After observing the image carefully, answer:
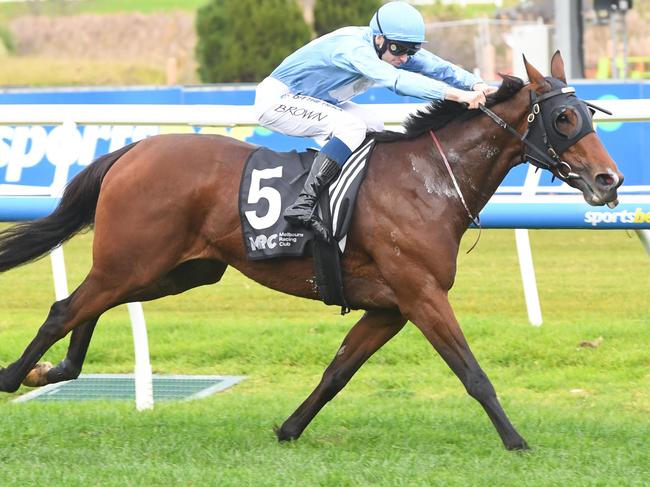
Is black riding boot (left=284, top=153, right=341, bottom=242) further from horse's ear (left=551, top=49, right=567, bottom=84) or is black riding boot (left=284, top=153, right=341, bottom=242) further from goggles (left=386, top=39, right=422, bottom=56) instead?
horse's ear (left=551, top=49, right=567, bottom=84)

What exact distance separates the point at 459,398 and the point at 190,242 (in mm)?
1828

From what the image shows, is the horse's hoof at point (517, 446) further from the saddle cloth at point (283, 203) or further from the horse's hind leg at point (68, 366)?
the horse's hind leg at point (68, 366)

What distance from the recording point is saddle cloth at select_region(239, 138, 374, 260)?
17.4 feet

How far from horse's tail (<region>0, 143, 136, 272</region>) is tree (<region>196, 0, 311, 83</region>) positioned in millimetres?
19974

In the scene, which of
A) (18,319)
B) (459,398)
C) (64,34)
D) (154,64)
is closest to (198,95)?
(18,319)

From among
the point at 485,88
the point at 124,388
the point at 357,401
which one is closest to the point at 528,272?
the point at 357,401

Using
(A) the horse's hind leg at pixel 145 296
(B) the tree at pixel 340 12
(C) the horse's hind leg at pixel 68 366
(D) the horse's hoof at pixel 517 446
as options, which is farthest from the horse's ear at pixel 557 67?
(B) the tree at pixel 340 12

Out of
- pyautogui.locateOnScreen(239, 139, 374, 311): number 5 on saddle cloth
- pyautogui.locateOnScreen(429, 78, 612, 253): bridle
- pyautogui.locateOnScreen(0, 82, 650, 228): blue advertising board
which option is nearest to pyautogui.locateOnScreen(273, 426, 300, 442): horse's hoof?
pyautogui.locateOnScreen(239, 139, 374, 311): number 5 on saddle cloth

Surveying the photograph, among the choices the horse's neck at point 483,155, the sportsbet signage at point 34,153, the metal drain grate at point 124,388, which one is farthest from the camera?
the sportsbet signage at point 34,153

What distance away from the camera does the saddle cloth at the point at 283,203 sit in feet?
17.4

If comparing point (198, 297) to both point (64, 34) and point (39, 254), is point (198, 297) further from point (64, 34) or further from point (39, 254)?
point (64, 34)

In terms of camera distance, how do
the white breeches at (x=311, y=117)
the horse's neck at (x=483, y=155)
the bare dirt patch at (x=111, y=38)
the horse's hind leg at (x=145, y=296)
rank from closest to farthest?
the horse's neck at (x=483, y=155)
the white breeches at (x=311, y=117)
the horse's hind leg at (x=145, y=296)
the bare dirt patch at (x=111, y=38)

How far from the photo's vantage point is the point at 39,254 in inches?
226

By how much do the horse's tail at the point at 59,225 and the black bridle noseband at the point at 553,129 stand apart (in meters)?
1.88
